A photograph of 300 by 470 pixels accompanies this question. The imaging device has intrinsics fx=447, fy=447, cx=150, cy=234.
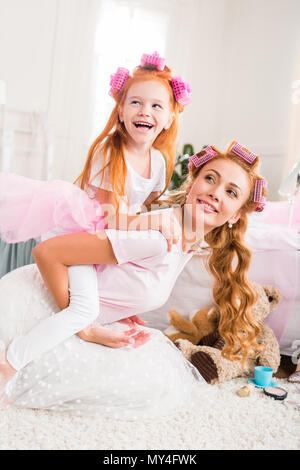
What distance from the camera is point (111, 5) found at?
4051 millimetres

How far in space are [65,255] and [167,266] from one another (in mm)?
320

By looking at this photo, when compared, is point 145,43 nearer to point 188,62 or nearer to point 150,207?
point 188,62

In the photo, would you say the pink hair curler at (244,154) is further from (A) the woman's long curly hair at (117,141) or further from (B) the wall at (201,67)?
(B) the wall at (201,67)

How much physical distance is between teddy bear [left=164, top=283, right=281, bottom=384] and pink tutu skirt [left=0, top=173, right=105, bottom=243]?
0.64m

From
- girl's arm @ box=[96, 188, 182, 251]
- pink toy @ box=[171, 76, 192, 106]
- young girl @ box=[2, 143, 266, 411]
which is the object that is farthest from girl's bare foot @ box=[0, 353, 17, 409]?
pink toy @ box=[171, 76, 192, 106]

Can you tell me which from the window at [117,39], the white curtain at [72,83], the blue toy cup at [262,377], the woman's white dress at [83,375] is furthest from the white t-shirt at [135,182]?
the window at [117,39]

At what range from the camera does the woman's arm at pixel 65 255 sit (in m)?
1.27

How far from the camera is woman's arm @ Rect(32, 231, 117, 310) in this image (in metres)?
1.27

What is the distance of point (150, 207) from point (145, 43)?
10.1ft

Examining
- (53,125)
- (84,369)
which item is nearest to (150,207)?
(84,369)

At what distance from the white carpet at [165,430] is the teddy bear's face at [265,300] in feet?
1.55

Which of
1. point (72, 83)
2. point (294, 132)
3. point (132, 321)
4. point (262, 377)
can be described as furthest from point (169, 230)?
point (72, 83)

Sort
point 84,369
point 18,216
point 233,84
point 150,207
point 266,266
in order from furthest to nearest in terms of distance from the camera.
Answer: point 233,84 → point 266,266 → point 150,207 → point 18,216 → point 84,369

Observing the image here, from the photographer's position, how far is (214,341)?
177 centimetres
